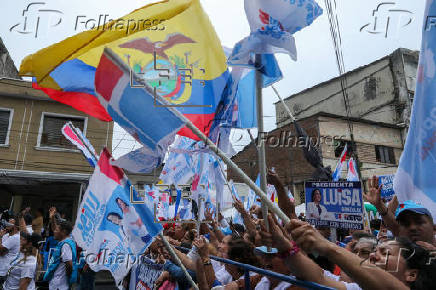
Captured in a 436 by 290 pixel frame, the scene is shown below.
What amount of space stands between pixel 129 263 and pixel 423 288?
2993 millimetres

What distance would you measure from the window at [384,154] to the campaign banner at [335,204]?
19.7 metres

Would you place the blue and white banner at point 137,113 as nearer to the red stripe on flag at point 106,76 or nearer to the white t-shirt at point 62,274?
the red stripe on flag at point 106,76

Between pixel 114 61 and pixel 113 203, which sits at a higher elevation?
pixel 114 61

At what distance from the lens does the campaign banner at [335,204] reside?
3.96m

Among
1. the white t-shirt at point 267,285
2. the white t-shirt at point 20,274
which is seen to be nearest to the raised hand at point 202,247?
the white t-shirt at point 267,285

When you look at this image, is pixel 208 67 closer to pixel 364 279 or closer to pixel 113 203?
pixel 113 203

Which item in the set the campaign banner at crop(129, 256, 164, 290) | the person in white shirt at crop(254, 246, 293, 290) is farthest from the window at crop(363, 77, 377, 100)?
the person in white shirt at crop(254, 246, 293, 290)

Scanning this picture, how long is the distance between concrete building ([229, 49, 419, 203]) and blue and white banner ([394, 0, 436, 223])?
1678cm

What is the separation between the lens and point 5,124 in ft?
50.1

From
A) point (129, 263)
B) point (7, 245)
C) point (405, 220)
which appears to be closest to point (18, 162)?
→ point (7, 245)

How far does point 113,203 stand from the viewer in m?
3.62

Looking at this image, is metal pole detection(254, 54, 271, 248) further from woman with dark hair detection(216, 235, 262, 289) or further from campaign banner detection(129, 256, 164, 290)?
campaign banner detection(129, 256, 164, 290)

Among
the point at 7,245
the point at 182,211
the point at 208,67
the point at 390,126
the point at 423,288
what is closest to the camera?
the point at 423,288

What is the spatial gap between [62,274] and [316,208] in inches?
142
